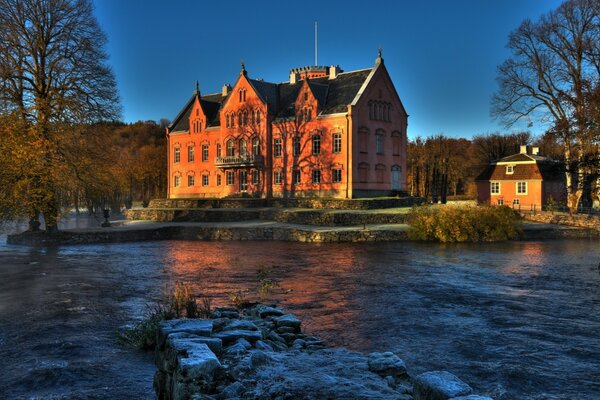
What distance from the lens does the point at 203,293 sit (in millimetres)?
15398

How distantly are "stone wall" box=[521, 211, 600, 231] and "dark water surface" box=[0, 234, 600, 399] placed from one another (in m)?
14.4

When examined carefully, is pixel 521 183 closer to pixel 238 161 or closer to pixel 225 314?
pixel 238 161

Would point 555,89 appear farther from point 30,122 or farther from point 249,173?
point 30,122

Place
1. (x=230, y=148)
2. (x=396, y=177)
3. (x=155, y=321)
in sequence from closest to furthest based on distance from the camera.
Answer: (x=155, y=321) → (x=396, y=177) → (x=230, y=148)

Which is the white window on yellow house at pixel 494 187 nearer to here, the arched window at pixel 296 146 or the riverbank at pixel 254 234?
the riverbank at pixel 254 234

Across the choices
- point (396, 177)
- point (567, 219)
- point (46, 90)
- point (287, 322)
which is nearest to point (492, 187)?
point (396, 177)

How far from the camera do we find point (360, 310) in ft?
42.4

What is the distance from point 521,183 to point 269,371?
6162 cm

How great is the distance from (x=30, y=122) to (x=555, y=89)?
42083 millimetres

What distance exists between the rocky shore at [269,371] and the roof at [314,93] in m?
44.2

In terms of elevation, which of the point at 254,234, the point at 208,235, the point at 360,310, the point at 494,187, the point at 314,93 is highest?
the point at 314,93

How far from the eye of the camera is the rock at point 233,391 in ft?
19.2

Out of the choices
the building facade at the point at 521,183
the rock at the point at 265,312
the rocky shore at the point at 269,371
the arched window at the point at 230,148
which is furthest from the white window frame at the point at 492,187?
the rocky shore at the point at 269,371

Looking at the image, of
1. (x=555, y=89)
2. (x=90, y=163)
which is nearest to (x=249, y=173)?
(x=90, y=163)
